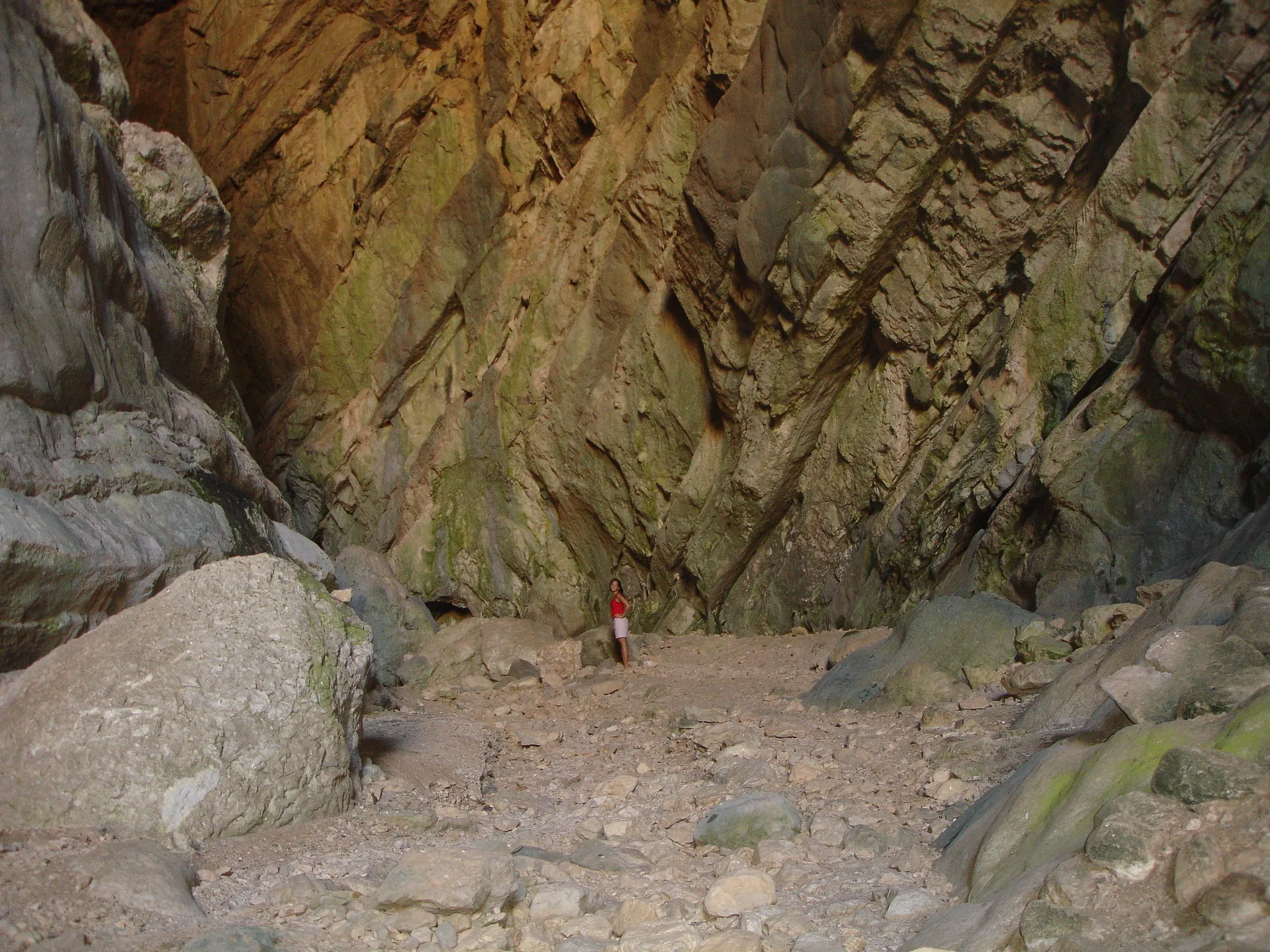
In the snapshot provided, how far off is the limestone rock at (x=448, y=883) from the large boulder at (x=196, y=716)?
Answer: 1.26 metres

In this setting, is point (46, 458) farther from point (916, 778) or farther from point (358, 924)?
point (916, 778)

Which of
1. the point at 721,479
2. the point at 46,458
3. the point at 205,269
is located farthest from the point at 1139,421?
the point at 205,269

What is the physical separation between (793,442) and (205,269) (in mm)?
7496

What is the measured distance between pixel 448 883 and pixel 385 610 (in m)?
9.42

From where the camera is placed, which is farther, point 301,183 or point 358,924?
point 301,183

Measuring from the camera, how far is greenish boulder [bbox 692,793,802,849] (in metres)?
4.40

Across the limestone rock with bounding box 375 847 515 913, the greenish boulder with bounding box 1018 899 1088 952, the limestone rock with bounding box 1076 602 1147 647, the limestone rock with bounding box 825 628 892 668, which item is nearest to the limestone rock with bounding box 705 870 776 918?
the limestone rock with bounding box 375 847 515 913

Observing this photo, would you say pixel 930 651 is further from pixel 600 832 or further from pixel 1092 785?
pixel 1092 785

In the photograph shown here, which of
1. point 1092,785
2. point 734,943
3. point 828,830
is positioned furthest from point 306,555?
point 1092,785

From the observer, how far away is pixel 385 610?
1259 cm

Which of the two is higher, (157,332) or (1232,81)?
(1232,81)

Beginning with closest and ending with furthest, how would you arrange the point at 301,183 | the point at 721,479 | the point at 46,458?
the point at 46,458
the point at 721,479
the point at 301,183

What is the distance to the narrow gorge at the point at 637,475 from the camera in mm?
3605

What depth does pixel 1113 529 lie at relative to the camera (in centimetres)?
829
